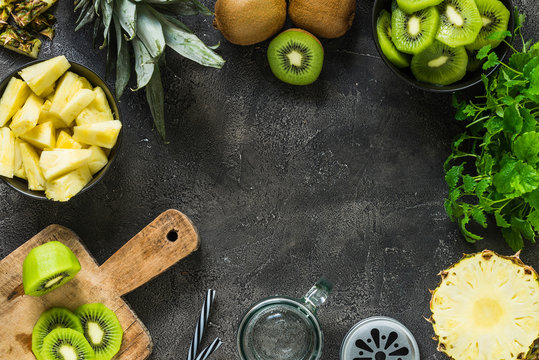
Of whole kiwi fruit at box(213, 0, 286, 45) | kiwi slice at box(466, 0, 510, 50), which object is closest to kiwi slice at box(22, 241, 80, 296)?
whole kiwi fruit at box(213, 0, 286, 45)

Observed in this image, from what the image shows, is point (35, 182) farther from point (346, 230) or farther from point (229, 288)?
point (346, 230)

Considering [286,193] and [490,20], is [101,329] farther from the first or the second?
[490,20]

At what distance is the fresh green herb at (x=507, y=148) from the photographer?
5.22 ft

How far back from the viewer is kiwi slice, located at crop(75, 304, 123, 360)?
1.90 meters

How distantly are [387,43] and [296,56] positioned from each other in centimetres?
29

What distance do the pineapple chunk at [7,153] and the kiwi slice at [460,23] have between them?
4.26 feet

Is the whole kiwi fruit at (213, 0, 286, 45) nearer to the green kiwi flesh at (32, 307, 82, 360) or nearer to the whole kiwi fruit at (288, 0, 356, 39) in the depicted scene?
the whole kiwi fruit at (288, 0, 356, 39)

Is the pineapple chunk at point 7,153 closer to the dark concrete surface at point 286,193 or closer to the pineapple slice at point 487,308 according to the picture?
the dark concrete surface at point 286,193

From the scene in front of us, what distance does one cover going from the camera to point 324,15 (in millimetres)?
1854

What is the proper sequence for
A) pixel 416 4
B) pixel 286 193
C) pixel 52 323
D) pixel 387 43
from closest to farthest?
pixel 416 4
pixel 387 43
pixel 52 323
pixel 286 193

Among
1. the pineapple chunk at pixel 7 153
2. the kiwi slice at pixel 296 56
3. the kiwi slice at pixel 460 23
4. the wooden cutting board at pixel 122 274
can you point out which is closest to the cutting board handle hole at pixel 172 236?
the wooden cutting board at pixel 122 274

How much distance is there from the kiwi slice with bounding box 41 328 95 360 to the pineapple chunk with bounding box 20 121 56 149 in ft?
1.92

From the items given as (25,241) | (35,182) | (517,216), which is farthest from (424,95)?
(25,241)

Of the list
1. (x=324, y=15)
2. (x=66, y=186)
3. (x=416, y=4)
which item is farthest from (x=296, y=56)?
(x=66, y=186)
